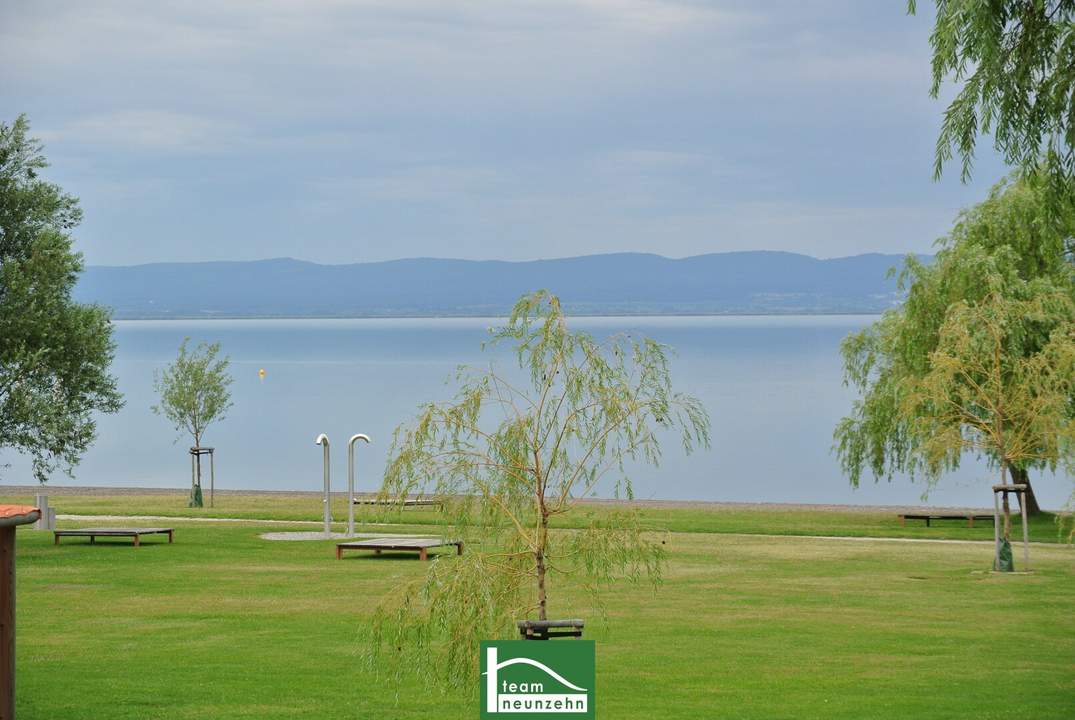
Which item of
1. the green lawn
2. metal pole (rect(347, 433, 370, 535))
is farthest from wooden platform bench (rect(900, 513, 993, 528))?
metal pole (rect(347, 433, 370, 535))

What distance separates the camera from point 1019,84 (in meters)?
13.5

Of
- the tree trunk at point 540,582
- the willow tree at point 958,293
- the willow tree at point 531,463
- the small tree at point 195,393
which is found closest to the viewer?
the tree trunk at point 540,582

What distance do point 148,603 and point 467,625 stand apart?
11.4m

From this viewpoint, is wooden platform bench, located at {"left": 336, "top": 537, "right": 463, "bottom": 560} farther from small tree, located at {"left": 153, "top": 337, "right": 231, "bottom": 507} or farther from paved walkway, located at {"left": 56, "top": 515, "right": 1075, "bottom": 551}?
small tree, located at {"left": 153, "top": 337, "right": 231, "bottom": 507}

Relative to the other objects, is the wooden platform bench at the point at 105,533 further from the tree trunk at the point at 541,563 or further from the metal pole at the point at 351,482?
the tree trunk at the point at 541,563

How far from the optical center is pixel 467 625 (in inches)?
431

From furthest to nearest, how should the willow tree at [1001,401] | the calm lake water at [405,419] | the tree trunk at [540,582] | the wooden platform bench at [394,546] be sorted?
the calm lake water at [405,419] → the wooden platform bench at [394,546] → the willow tree at [1001,401] → the tree trunk at [540,582]

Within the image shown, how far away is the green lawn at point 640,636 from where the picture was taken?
14.1m

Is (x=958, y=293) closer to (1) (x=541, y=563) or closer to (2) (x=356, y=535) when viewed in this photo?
(2) (x=356, y=535)

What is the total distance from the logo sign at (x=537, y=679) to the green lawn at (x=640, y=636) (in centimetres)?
304

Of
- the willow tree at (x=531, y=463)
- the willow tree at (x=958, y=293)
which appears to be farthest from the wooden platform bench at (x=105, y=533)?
the willow tree at (x=531, y=463)

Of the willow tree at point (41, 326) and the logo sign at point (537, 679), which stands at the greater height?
the willow tree at point (41, 326)

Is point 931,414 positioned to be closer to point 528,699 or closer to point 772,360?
point 528,699

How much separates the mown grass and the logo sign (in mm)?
21732
